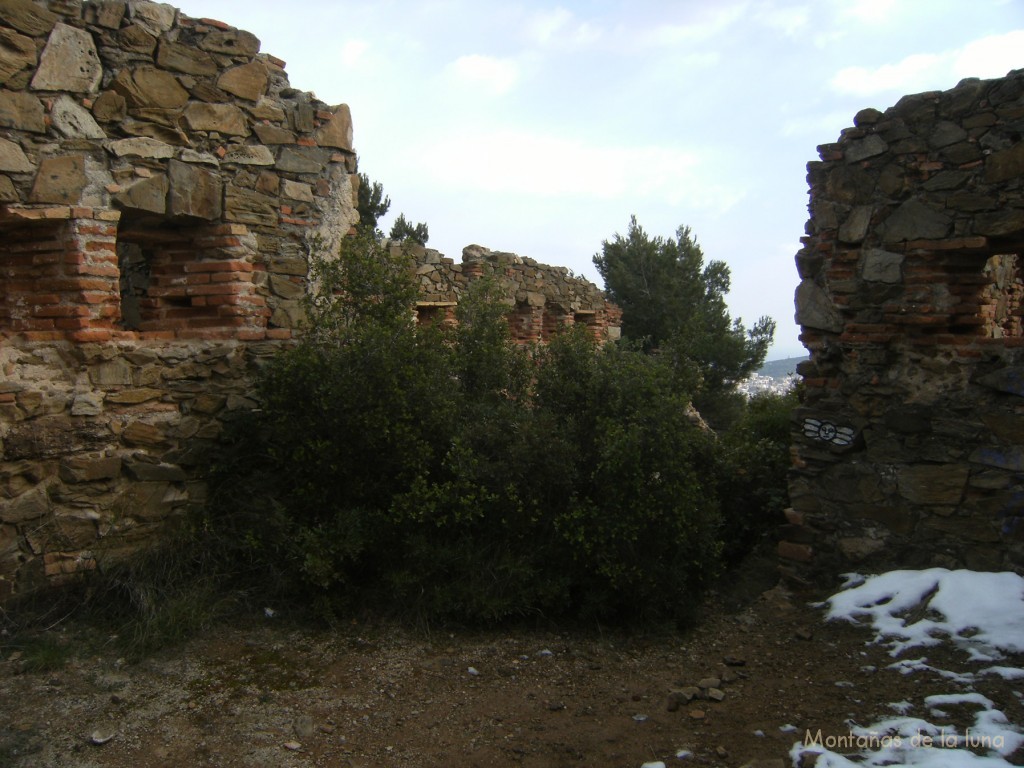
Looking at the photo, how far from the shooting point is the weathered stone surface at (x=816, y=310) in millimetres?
4895

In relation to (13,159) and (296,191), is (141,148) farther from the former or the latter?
(296,191)

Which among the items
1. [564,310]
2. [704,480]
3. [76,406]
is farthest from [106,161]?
[564,310]

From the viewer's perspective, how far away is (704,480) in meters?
5.07

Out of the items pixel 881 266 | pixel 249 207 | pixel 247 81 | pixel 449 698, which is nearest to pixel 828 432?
pixel 881 266

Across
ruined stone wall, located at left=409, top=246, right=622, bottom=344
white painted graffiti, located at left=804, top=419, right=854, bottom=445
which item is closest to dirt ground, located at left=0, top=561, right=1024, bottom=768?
white painted graffiti, located at left=804, top=419, right=854, bottom=445

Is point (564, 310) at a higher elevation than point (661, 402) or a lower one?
higher

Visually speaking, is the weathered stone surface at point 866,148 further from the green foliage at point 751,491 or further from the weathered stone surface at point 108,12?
the weathered stone surface at point 108,12

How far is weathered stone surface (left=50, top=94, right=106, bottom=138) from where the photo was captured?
13.5ft

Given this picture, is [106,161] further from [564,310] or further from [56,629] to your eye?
[564,310]

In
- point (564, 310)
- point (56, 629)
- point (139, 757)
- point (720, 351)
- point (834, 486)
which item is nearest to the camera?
point (139, 757)

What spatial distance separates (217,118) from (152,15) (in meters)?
0.63

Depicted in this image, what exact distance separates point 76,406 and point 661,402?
125 inches

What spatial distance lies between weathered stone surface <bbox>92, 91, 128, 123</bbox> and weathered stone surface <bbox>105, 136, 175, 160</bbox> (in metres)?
0.13

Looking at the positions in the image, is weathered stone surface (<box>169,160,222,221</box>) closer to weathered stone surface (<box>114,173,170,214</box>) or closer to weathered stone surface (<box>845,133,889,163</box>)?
weathered stone surface (<box>114,173,170,214</box>)
